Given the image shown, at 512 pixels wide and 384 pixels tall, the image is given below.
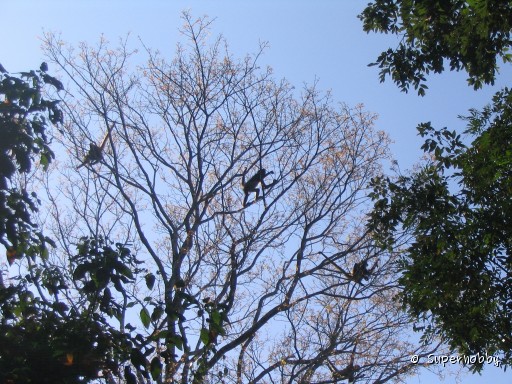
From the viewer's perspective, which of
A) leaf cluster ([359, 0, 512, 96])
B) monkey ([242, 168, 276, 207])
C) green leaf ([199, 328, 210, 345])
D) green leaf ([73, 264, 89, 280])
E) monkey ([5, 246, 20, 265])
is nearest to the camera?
green leaf ([199, 328, 210, 345])

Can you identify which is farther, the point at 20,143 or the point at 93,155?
the point at 93,155

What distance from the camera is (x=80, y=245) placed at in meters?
3.67

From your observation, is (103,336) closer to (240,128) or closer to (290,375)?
(290,375)

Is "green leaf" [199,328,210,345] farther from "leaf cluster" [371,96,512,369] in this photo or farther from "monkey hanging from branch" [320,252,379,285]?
"monkey hanging from branch" [320,252,379,285]

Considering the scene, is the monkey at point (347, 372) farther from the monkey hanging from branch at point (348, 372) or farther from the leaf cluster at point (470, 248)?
the leaf cluster at point (470, 248)

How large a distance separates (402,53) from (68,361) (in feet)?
17.7

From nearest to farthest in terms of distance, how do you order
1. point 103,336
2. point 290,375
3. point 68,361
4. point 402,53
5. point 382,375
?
point 68,361 → point 103,336 → point 402,53 → point 290,375 → point 382,375

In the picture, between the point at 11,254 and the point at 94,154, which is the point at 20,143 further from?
the point at 94,154

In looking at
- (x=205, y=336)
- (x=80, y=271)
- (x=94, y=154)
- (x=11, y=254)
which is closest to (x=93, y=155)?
(x=94, y=154)

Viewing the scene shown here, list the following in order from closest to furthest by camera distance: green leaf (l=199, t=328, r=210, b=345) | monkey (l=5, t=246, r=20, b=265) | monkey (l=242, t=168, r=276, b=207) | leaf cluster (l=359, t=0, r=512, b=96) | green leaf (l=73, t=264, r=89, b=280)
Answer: green leaf (l=199, t=328, r=210, b=345)
green leaf (l=73, t=264, r=89, b=280)
monkey (l=5, t=246, r=20, b=265)
leaf cluster (l=359, t=0, r=512, b=96)
monkey (l=242, t=168, r=276, b=207)

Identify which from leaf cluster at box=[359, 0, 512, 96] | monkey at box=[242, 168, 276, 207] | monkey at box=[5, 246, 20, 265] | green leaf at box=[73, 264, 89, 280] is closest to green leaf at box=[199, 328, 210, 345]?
green leaf at box=[73, 264, 89, 280]

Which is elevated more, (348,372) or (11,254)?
(348,372)

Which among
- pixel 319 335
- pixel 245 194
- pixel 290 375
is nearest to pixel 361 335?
pixel 319 335

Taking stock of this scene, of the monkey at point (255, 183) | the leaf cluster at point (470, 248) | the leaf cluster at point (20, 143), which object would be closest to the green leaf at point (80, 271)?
the leaf cluster at point (20, 143)
